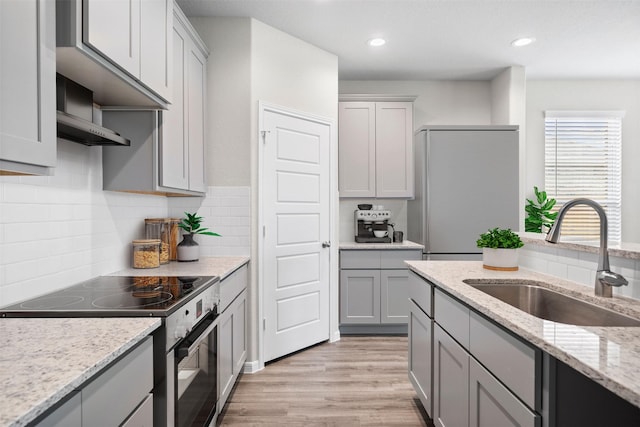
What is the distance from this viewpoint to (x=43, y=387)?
0.81 m

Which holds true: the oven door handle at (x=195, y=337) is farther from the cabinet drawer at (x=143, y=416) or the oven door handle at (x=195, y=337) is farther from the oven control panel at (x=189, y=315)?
the cabinet drawer at (x=143, y=416)

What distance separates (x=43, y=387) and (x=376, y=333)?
3522 millimetres

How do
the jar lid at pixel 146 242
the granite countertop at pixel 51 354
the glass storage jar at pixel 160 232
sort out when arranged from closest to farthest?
1. the granite countertop at pixel 51 354
2. the jar lid at pixel 146 242
3. the glass storage jar at pixel 160 232

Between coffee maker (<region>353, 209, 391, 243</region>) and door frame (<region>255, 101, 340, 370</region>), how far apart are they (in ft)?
1.77

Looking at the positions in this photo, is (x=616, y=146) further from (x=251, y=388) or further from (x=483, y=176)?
(x=251, y=388)

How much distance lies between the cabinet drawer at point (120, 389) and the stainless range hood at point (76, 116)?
0.86 metres

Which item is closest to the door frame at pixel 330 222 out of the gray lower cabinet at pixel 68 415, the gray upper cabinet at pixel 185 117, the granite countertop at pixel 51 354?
the gray upper cabinet at pixel 185 117

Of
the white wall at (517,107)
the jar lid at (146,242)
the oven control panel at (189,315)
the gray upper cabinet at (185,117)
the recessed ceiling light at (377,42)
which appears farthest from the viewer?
the white wall at (517,107)

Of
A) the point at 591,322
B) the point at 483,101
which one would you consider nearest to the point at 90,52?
the point at 591,322

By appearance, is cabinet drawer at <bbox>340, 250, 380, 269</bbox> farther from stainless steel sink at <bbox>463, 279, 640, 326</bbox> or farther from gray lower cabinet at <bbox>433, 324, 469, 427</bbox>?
stainless steel sink at <bbox>463, 279, 640, 326</bbox>

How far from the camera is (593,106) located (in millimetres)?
4824

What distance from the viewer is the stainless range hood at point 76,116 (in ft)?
4.83

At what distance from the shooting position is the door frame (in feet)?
10.2

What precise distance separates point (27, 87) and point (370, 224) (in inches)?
140
